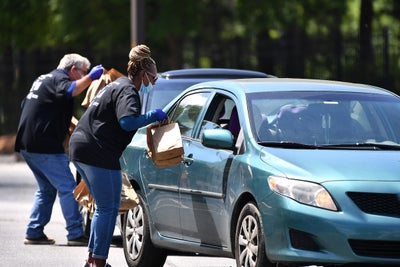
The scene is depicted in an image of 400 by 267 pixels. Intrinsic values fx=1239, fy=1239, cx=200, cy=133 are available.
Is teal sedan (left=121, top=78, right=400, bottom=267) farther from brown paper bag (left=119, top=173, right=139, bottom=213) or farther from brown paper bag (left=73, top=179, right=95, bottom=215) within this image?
brown paper bag (left=73, top=179, right=95, bottom=215)

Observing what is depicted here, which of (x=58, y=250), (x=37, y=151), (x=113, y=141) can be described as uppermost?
(x=113, y=141)

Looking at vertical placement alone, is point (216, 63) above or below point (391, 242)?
below

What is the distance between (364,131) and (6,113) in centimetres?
1877

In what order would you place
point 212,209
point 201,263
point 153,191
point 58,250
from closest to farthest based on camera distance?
point 212,209 < point 153,191 < point 201,263 < point 58,250

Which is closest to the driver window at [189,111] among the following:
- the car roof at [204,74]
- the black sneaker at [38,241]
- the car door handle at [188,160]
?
the car door handle at [188,160]

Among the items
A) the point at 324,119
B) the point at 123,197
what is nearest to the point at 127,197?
the point at 123,197

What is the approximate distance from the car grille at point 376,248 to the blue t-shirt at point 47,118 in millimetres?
4698

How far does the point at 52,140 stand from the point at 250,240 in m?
4.10

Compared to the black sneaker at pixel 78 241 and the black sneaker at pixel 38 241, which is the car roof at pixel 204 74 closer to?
the black sneaker at pixel 78 241

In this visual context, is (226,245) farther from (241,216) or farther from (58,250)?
(58,250)

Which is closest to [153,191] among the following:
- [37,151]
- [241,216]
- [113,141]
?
[113,141]

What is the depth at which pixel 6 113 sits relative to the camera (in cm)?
2666

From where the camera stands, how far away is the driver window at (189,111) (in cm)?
943

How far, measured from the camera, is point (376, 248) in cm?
752
